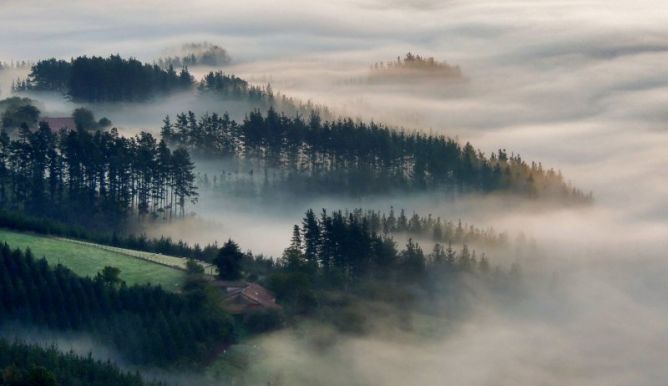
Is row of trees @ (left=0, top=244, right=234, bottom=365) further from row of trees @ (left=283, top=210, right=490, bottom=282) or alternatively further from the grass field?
row of trees @ (left=283, top=210, right=490, bottom=282)

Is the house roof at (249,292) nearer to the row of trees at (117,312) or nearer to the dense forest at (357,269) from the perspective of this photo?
the dense forest at (357,269)

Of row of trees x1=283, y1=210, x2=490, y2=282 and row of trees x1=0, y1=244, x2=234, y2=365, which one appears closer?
row of trees x1=0, y1=244, x2=234, y2=365

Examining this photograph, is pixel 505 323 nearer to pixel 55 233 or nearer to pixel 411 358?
pixel 411 358

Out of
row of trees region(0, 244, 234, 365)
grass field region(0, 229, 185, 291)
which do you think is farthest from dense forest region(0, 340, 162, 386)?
grass field region(0, 229, 185, 291)

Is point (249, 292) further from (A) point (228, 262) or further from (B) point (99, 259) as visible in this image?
(B) point (99, 259)

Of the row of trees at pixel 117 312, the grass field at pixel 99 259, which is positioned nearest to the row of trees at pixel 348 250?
the grass field at pixel 99 259

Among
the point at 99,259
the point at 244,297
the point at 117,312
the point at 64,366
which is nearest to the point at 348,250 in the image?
the point at 244,297
